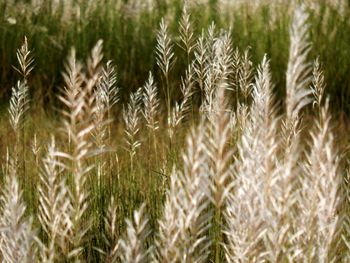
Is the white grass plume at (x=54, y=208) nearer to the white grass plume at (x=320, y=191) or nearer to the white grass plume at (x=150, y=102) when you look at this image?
the white grass plume at (x=320, y=191)

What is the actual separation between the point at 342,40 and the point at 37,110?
2.49m

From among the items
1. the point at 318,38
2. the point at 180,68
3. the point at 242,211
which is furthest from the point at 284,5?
the point at 242,211

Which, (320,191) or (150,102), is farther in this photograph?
(150,102)

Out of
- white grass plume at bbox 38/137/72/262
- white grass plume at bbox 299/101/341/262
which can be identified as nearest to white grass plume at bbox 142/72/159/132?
white grass plume at bbox 38/137/72/262

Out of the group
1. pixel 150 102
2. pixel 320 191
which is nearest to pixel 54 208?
pixel 320 191

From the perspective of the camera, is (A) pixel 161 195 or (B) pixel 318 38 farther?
(B) pixel 318 38

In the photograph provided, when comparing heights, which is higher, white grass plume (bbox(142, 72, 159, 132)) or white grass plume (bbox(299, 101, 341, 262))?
white grass plume (bbox(299, 101, 341, 262))

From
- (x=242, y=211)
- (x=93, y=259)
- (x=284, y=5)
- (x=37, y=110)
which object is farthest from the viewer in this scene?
(x=284, y=5)

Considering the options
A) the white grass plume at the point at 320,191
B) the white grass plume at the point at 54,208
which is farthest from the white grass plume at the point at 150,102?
the white grass plume at the point at 320,191

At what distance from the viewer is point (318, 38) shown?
6121 mm

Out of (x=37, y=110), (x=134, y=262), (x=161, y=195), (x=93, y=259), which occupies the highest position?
(x=134, y=262)

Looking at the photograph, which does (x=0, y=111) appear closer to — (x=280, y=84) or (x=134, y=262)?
(x=280, y=84)

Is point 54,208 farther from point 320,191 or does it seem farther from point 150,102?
point 150,102

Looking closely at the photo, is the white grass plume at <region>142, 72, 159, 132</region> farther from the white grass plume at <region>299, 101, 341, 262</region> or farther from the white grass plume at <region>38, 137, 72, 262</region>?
the white grass plume at <region>299, 101, 341, 262</region>
